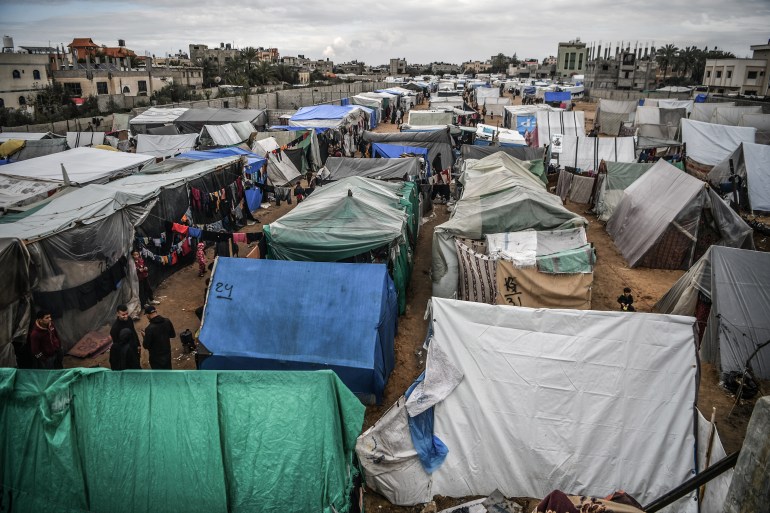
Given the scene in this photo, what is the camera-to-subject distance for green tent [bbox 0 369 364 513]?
394 centimetres

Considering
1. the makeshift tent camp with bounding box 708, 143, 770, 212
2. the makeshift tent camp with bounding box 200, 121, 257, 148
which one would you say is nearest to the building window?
the makeshift tent camp with bounding box 200, 121, 257, 148

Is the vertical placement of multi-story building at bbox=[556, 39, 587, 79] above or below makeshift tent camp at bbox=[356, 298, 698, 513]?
above

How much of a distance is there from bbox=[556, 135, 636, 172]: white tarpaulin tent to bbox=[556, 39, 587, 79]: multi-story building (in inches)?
3946

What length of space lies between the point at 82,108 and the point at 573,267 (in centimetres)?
3661

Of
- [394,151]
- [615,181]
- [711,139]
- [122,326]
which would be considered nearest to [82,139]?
[394,151]

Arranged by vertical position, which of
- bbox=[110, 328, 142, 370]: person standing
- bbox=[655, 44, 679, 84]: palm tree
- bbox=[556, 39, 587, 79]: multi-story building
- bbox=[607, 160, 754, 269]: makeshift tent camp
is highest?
bbox=[556, 39, 587, 79]: multi-story building

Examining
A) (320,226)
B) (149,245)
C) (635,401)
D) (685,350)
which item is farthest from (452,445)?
(149,245)

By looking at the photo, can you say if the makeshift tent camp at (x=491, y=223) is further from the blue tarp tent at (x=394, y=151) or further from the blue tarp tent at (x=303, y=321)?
the blue tarp tent at (x=394, y=151)

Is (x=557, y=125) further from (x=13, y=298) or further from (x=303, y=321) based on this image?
(x=13, y=298)

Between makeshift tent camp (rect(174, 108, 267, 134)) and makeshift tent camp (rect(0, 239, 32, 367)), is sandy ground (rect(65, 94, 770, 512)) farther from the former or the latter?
makeshift tent camp (rect(174, 108, 267, 134))

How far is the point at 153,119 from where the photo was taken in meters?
27.0

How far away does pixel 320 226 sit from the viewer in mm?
9406

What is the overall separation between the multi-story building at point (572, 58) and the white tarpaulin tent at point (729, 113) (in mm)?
86172

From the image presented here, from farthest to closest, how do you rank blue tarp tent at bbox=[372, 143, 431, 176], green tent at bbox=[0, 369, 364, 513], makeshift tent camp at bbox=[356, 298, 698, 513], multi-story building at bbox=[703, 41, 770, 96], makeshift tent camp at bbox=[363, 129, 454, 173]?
multi-story building at bbox=[703, 41, 770, 96] → makeshift tent camp at bbox=[363, 129, 454, 173] → blue tarp tent at bbox=[372, 143, 431, 176] → makeshift tent camp at bbox=[356, 298, 698, 513] → green tent at bbox=[0, 369, 364, 513]
